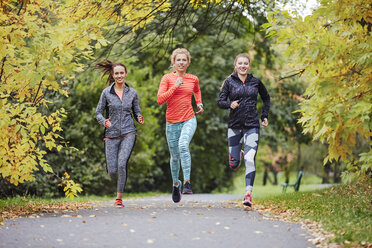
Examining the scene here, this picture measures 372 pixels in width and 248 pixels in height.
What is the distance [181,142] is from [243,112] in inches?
41.3

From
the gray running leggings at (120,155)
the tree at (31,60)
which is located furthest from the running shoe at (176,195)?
the tree at (31,60)

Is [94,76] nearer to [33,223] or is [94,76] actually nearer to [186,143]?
[186,143]

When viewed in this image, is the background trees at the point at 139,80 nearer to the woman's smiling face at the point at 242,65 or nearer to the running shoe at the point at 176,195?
the woman's smiling face at the point at 242,65

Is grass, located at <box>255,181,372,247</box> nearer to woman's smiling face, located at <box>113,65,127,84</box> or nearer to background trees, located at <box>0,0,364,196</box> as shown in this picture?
background trees, located at <box>0,0,364,196</box>

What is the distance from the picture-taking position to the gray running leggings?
7.96 meters

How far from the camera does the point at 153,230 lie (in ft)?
19.5

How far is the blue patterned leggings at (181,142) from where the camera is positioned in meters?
8.14

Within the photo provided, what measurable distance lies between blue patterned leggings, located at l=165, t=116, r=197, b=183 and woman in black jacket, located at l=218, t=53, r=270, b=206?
0.63 metres

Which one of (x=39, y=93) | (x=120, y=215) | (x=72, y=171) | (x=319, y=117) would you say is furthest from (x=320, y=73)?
(x=72, y=171)

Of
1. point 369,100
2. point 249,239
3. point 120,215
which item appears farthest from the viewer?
point 120,215

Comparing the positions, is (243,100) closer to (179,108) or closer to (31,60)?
(179,108)

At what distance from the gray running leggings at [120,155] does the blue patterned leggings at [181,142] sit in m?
0.66

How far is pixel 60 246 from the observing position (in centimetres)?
523

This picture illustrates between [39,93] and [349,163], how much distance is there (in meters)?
4.95
